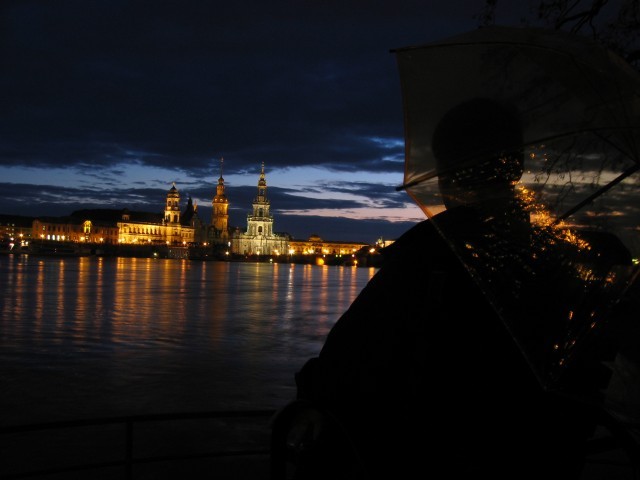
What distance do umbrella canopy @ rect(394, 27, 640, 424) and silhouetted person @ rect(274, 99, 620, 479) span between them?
7 cm

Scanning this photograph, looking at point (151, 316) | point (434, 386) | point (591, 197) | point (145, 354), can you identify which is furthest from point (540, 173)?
point (151, 316)

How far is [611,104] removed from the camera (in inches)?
78.5

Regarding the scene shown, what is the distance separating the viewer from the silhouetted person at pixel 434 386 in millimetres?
1781

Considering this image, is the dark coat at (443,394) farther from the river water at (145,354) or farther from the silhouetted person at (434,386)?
the river water at (145,354)

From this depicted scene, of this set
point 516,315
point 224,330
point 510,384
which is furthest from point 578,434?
point 224,330

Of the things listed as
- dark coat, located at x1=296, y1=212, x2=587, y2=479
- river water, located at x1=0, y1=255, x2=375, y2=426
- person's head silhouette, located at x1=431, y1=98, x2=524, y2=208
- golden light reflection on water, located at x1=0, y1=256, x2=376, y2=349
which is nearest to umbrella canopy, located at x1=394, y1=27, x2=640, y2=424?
person's head silhouette, located at x1=431, y1=98, x2=524, y2=208

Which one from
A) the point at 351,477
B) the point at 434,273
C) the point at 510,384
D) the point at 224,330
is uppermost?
the point at 434,273

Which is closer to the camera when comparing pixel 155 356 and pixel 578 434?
pixel 578 434

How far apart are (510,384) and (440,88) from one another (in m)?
0.94

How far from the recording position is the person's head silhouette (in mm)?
2074

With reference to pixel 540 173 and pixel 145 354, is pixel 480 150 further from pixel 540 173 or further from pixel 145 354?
pixel 145 354

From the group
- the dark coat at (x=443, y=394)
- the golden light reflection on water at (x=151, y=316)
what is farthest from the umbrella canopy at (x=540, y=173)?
the golden light reflection on water at (x=151, y=316)

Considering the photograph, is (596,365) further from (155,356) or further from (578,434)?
(155,356)

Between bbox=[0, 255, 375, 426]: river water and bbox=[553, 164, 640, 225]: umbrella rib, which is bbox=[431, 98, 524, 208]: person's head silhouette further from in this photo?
bbox=[0, 255, 375, 426]: river water
